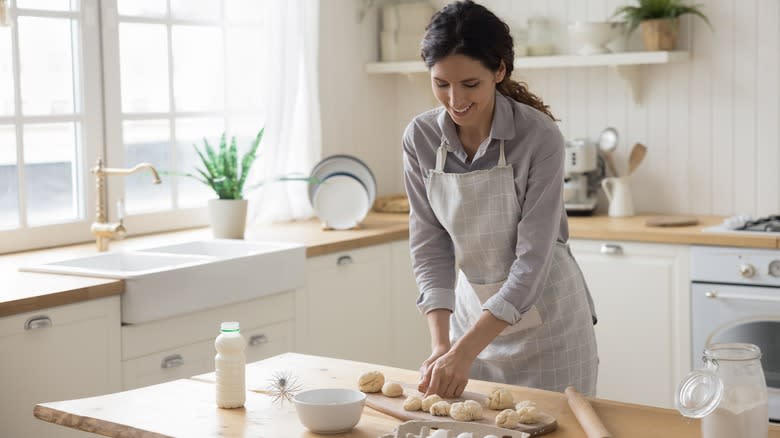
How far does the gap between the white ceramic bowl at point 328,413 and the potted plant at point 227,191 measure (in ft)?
6.49

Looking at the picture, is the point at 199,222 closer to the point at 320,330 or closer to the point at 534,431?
the point at 320,330

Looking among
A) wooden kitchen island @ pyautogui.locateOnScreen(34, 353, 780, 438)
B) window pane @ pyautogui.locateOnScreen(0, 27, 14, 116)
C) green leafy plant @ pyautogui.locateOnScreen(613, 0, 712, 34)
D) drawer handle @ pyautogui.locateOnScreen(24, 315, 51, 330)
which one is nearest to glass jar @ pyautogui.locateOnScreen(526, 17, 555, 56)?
green leafy plant @ pyautogui.locateOnScreen(613, 0, 712, 34)

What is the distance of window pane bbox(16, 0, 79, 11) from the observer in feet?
11.4

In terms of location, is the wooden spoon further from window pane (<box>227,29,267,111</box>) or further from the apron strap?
the apron strap

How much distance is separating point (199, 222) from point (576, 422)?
8.52ft

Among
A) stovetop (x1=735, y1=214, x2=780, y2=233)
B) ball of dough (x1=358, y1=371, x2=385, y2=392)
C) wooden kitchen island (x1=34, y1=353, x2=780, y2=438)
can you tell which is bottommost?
wooden kitchen island (x1=34, y1=353, x2=780, y2=438)

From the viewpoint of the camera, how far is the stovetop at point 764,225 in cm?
374

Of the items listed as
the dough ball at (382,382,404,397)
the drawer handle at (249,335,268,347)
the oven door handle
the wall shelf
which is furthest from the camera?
the wall shelf

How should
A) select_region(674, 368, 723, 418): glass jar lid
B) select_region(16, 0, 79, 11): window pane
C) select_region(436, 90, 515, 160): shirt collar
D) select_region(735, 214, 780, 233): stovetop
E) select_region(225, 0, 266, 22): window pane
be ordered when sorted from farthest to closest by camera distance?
select_region(225, 0, 266, 22): window pane, select_region(735, 214, 780, 233): stovetop, select_region(16, 0, 79, 11): window pane, select_region(436, 90, 515, 160): shirt collar, select_region(674, 368, 723, 418): glass jar lid

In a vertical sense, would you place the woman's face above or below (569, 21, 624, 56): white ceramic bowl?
below

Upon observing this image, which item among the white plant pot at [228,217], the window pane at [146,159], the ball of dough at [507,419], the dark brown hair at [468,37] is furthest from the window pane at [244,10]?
the ball of dough at [507,419]

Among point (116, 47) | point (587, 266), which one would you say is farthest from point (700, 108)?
point (116, 47)

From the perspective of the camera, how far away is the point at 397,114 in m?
5.05

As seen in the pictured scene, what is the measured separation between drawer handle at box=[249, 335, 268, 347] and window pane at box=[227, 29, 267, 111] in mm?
1193
